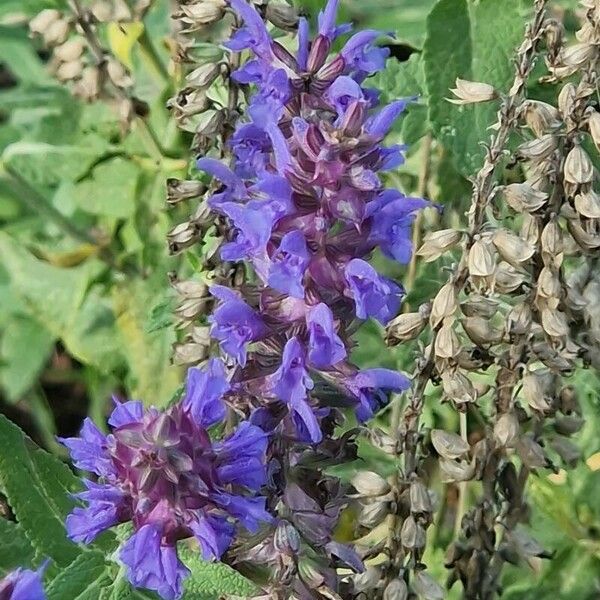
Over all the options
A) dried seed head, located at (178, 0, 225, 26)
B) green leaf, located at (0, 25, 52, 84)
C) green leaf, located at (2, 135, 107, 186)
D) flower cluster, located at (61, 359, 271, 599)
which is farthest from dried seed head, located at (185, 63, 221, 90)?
green leaf, located at (0, 25, 52, 84)

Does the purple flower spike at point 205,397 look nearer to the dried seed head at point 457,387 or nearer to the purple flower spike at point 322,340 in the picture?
the purple flower spike at point 322,340

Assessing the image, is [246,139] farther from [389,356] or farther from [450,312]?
[389,356]

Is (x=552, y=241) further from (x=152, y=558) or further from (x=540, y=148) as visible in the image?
(x=152, y=558)

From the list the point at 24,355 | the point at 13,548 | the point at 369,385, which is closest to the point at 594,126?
the point at 369,385

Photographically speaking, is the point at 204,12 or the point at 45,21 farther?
the point at 45,21

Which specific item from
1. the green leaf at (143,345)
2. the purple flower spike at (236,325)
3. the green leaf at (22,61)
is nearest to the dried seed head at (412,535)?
the purple flower spike at (236,325)

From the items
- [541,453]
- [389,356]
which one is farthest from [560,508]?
[541,453]
